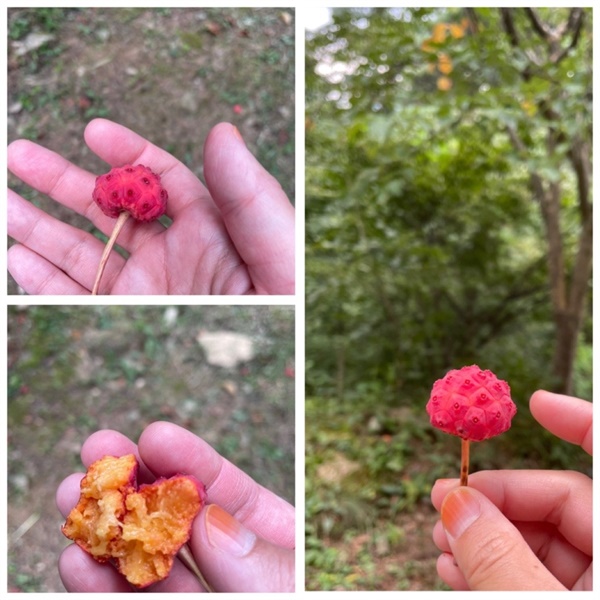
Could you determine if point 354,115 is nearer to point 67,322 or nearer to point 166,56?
point 166,56

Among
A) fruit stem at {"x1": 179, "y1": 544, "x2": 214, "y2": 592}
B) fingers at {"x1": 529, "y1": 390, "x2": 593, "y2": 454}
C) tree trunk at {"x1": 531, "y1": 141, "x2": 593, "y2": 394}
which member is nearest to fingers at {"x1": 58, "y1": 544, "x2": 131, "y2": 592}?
fruit stem at {"x1": 179, "y1": 544, "x2": 214, "y2": 592}

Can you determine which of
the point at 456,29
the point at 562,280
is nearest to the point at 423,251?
the point at 562,280

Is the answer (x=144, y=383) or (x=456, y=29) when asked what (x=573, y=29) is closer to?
(x=456, y=29)

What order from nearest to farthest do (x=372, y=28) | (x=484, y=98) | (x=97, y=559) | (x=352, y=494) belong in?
(x=97, y=559), (x=484, y=98), (x=372, y=28), (x=352, y=494)

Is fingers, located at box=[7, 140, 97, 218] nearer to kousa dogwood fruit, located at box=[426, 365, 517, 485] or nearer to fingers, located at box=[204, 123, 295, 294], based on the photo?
fingers, located at box=[204, 123, 295, 294]

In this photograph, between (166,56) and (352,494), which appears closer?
(166,56)

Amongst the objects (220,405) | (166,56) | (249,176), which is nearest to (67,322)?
(220,405)

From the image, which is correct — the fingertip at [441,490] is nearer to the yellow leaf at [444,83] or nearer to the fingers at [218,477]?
the fingers at [218,477]
